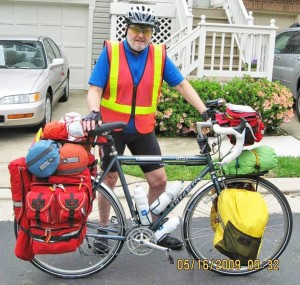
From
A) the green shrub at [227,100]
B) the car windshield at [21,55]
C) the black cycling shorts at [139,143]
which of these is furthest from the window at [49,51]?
the black cycling shorts at [139,143]

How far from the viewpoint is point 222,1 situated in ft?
39.7

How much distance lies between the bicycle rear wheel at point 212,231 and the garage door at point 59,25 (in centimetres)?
955

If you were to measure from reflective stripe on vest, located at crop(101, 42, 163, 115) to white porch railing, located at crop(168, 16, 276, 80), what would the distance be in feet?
16.5

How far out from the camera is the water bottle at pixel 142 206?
3295 mm

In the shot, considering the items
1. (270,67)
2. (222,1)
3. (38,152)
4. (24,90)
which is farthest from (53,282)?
(222,1)

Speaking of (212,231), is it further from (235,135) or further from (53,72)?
(53,72)

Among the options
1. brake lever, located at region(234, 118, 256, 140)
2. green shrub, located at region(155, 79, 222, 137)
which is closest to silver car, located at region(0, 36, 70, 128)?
green shrub, located at region(155, 79, 222, 137)

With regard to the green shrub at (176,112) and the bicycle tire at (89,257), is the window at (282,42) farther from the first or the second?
the bicycle tire at (89,257)

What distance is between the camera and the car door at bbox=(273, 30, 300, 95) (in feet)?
31.0

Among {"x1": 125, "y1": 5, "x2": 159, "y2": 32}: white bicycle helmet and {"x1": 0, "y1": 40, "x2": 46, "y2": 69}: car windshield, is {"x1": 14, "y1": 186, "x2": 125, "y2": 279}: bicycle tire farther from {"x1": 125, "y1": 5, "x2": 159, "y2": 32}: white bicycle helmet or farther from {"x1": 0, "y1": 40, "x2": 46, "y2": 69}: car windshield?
{"x1": 0, "y1": 40, "x2": 46, "y2": 69}: car windshield

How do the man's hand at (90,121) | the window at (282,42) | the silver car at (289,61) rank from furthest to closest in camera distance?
the window at (282,42)
the silver car at (289,61)
the man's hand at (90,121)

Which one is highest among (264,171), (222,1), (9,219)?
(222,1)

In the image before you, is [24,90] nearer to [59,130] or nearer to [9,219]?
[9,219]

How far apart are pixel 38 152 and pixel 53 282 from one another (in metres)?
1.00
